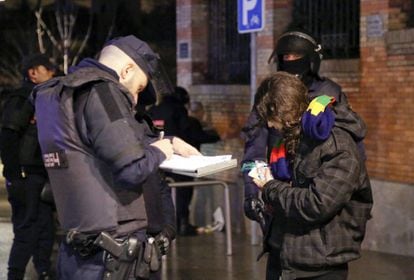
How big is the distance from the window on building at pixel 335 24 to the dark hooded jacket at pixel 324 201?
507 centimetres

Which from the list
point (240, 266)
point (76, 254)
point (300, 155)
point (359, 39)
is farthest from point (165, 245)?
point (359, 39)

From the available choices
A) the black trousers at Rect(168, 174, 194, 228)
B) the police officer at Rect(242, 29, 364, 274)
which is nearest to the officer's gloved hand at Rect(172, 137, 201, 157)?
the police officer at Rect(242, 29, 364, 274)

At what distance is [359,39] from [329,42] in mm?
550

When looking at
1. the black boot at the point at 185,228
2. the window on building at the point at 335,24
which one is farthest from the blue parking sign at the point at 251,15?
the black boot at the point at 185,228

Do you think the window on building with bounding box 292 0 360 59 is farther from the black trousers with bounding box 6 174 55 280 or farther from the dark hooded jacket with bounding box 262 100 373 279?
the dark hooded jacket with bounding box 262 100 373 279

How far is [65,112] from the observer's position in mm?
3992

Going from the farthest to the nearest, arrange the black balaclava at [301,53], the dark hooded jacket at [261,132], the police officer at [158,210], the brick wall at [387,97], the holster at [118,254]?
1. the brick wall at [387,97]
2. the black balaclava at [301,53]
3. the dark hooded jacket at [261,132]
4. the police officer at [158,210]
5. the holster at [118,254]

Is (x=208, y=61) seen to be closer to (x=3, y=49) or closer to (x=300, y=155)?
(x=300, y=155)

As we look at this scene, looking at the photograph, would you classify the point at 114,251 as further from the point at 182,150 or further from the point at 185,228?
the point at 185,228

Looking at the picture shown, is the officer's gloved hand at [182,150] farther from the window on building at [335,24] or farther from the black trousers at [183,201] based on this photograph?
the black trousers at [183,201]

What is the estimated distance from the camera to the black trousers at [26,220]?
7.24 meters

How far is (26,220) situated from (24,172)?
42cm

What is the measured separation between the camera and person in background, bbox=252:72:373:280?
407 cm

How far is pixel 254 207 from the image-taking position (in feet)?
16.4
